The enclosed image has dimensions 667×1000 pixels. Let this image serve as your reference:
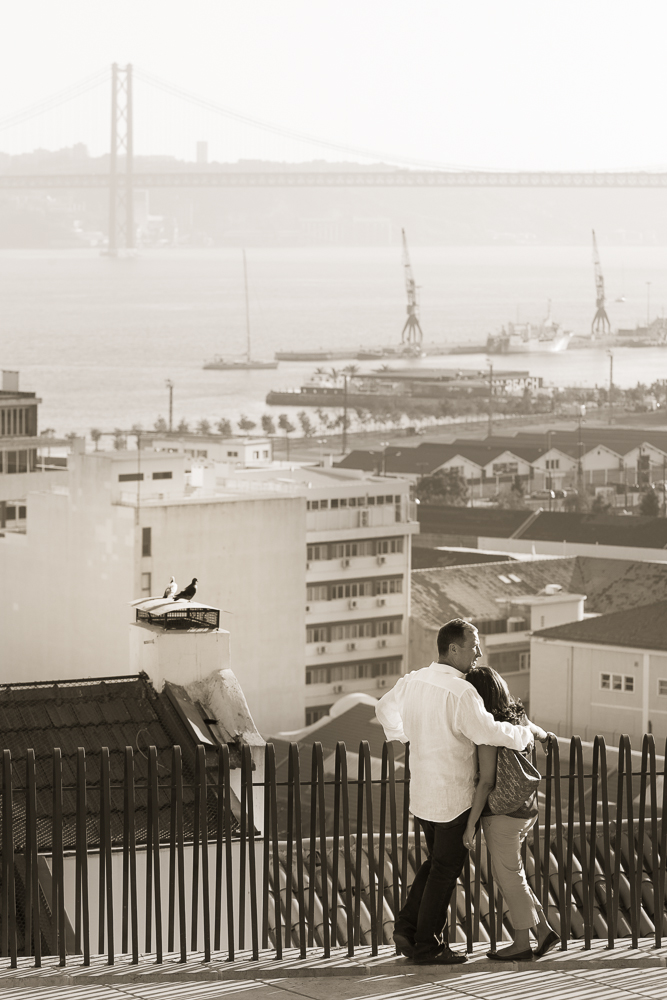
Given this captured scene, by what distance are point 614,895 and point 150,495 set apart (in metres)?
16.1

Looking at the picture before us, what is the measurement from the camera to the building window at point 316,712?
60.7 ft

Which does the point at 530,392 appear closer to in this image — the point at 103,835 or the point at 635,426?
the point at 635,426

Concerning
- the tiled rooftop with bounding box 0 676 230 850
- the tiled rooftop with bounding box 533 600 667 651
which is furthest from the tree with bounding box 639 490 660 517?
the tiled rooftop with bounding box 0 676 230 850

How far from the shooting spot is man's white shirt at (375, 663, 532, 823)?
7.28 feet

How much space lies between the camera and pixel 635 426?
176 feet

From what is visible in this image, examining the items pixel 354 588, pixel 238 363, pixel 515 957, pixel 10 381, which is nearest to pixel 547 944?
pixel 515 957

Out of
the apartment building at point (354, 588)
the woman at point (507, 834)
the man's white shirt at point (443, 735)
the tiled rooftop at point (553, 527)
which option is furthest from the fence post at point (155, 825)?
the tiled rooftop at point (553, 527)

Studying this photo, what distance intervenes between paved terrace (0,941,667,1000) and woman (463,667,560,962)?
0.11ft

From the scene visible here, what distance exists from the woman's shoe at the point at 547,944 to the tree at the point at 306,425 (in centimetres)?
5167

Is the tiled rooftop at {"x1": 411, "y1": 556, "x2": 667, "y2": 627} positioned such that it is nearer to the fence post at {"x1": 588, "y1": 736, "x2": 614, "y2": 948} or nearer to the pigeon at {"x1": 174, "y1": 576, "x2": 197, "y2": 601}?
the pigeon at {"x1": 174, "y1": 576, "x2": 197, "y2": 601}

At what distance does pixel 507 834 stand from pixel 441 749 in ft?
0.50

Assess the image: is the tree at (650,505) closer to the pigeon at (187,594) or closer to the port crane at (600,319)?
the pigeon at (187,594)

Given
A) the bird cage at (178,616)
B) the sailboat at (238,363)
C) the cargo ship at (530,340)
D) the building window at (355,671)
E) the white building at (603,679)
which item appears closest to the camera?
the bird cage at (178,616)

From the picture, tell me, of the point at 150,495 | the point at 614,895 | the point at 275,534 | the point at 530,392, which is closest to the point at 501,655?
the point at 275,534
